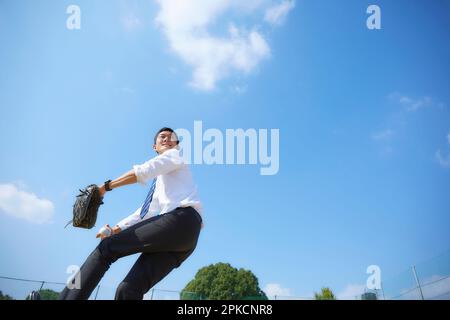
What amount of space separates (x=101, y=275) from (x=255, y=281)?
176 ft

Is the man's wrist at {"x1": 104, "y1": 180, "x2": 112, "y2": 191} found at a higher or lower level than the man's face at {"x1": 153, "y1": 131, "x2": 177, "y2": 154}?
lower

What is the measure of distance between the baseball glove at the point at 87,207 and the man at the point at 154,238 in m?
0.10

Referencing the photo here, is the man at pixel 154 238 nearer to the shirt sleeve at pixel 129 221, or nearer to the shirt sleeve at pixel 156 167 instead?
the shirt sleeve at pixel 156 167

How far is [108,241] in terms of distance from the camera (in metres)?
2.37

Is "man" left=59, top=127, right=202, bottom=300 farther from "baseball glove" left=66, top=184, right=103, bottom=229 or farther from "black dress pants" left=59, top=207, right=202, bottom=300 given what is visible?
"baseball glove" left=66, top=184, right=103, bottom=229

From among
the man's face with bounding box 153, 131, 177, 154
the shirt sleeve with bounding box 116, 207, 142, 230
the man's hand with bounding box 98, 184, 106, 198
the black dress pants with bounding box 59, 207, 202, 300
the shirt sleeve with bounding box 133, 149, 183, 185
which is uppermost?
the man's face with bounding box 153, 131, 177, 154

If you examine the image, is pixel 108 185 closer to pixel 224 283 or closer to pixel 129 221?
pixel 129 221

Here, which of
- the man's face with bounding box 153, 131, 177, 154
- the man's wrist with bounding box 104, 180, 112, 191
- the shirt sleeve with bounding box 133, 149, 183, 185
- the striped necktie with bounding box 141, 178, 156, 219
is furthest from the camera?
the man's face with bounding box 153, 131, 177, 154

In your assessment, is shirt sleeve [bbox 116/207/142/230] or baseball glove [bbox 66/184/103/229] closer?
baseball glove [bbox 66/184/103/229]

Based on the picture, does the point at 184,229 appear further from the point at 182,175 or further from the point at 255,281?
the point at 255,281

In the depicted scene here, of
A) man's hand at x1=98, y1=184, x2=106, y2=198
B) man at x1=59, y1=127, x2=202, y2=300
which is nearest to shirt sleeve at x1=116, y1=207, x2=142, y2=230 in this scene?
man at x1=59, y1=127, x2=202, y2=300

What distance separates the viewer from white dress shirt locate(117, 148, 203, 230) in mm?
2570
